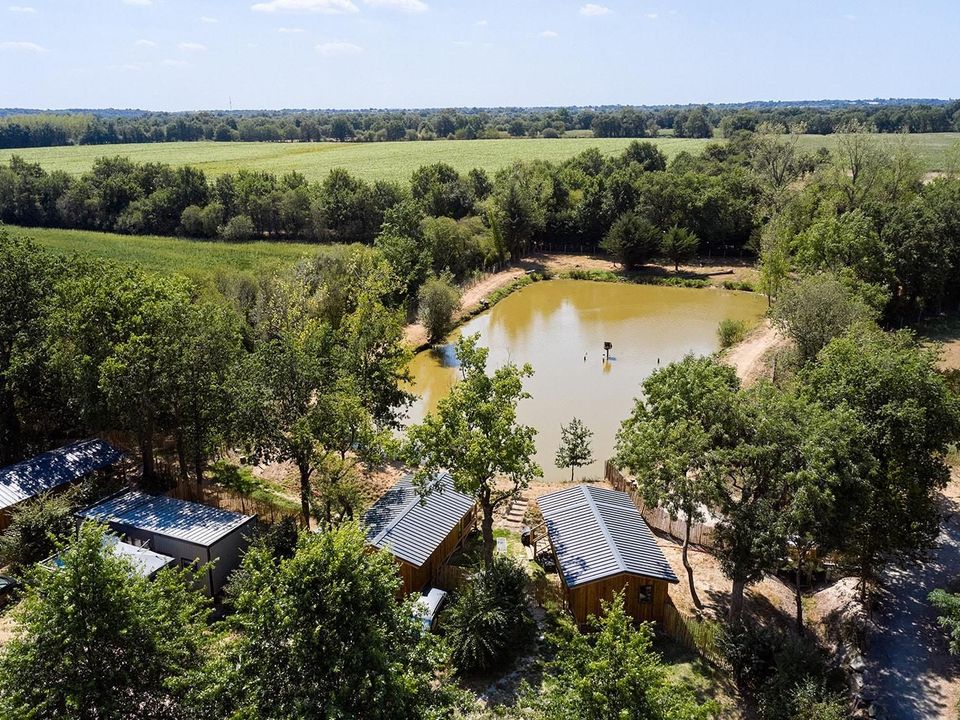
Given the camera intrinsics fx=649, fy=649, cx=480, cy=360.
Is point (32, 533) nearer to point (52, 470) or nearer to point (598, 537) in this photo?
point (52, 470)

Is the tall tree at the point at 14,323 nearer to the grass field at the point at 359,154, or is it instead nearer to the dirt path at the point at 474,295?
the dirt path at the point at 474,295

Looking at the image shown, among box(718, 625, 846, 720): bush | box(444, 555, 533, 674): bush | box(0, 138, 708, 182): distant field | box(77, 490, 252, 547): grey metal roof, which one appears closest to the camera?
box(718, 625, 846, 720): bush

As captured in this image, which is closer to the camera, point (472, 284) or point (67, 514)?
point (67, 514)

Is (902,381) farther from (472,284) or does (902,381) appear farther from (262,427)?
(472,284)

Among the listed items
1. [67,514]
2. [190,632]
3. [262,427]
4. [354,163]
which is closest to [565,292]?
[262,427]

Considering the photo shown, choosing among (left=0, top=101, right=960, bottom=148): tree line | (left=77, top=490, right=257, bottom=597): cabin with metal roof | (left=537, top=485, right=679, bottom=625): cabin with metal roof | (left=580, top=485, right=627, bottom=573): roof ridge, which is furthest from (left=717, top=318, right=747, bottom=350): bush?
(left=0, top=101, right=960, bottom=148): tree line

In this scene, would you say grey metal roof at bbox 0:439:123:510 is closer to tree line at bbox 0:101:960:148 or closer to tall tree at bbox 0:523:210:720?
tall tree at bbox 0:523:210:720

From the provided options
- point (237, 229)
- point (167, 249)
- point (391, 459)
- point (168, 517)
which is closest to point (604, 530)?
point (391, 459)
